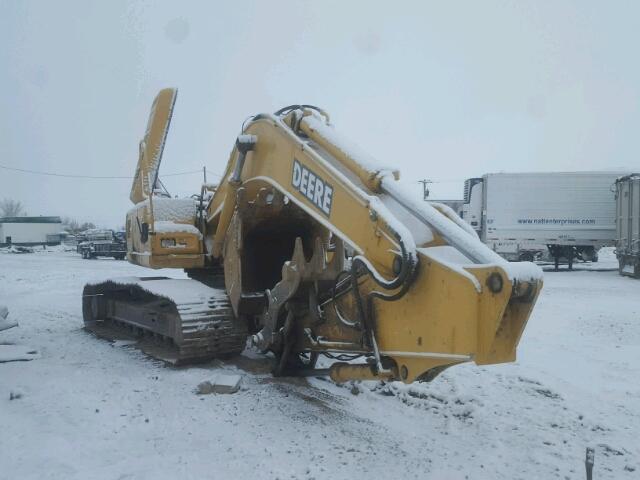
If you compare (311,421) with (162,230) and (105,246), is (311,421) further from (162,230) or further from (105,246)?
(105,246)

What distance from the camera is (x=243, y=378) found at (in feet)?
18.4

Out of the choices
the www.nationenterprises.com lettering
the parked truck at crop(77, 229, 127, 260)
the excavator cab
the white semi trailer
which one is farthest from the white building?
the excavator cab

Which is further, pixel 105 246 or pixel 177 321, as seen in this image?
pixel 105 246

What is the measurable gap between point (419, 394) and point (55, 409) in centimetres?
308

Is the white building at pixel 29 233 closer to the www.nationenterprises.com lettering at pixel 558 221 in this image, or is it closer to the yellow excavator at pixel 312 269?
the www.nationenterprises.com lettering at pixel 558 221

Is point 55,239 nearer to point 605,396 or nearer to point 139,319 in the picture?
point 139,319

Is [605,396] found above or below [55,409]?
above

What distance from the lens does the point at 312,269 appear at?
4.62 metres

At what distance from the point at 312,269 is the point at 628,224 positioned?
51.0 feet

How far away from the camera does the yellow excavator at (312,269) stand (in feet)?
10.8

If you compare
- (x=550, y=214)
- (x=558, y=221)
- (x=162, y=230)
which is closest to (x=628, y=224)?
(x=558, y=221)

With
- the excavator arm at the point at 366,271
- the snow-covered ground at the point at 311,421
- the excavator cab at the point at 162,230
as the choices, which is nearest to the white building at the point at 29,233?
the excavator cab at the point at 162,230

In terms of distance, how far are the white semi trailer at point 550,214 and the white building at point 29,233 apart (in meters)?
40.8

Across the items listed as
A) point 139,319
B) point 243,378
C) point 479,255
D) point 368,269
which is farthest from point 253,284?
point 479,255
